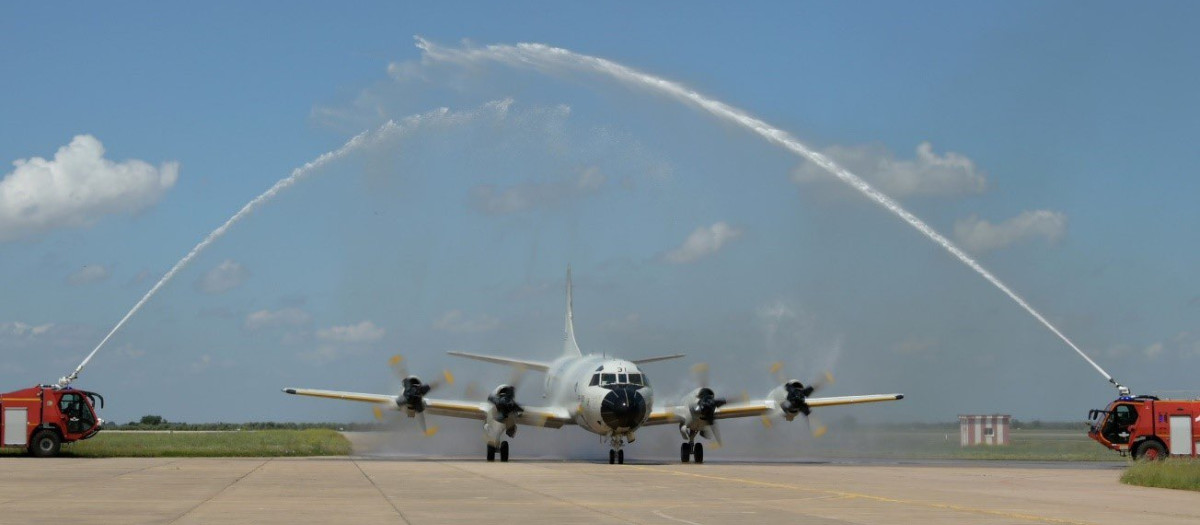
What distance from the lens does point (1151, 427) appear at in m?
41.1

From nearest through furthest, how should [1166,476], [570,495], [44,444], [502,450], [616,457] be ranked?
1. [570,495]
2. [1166,476]
3. [616,457]
4. [44,444]
5. [502,450]

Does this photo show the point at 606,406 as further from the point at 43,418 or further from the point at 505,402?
the point at 43,418

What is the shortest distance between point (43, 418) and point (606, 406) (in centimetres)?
1970

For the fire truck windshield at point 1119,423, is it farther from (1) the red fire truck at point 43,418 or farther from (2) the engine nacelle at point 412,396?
(1) the red fire truck at point 43,418

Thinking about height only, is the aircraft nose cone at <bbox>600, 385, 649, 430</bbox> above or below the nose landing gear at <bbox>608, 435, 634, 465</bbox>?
above

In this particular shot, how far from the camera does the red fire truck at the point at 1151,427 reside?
40.6 metres

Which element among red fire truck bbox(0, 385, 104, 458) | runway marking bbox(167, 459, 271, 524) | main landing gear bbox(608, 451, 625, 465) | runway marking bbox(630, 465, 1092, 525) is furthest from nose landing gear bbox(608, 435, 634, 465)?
red fire truck bbox(0, 385, 104, 458)

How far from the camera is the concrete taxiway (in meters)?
20.7

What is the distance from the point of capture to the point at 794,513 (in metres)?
21.6

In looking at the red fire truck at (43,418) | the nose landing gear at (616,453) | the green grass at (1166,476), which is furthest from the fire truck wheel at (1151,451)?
the red fire truck at (43,418)

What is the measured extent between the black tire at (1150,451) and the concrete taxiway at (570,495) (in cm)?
371

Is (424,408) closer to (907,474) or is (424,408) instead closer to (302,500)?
(907,474)

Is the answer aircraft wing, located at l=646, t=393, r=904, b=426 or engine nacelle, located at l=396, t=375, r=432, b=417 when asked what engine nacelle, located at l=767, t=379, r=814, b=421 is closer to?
aircraft wing, located at l=646, t=393, r=904, b=426

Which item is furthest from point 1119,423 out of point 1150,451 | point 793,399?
point 793,399
